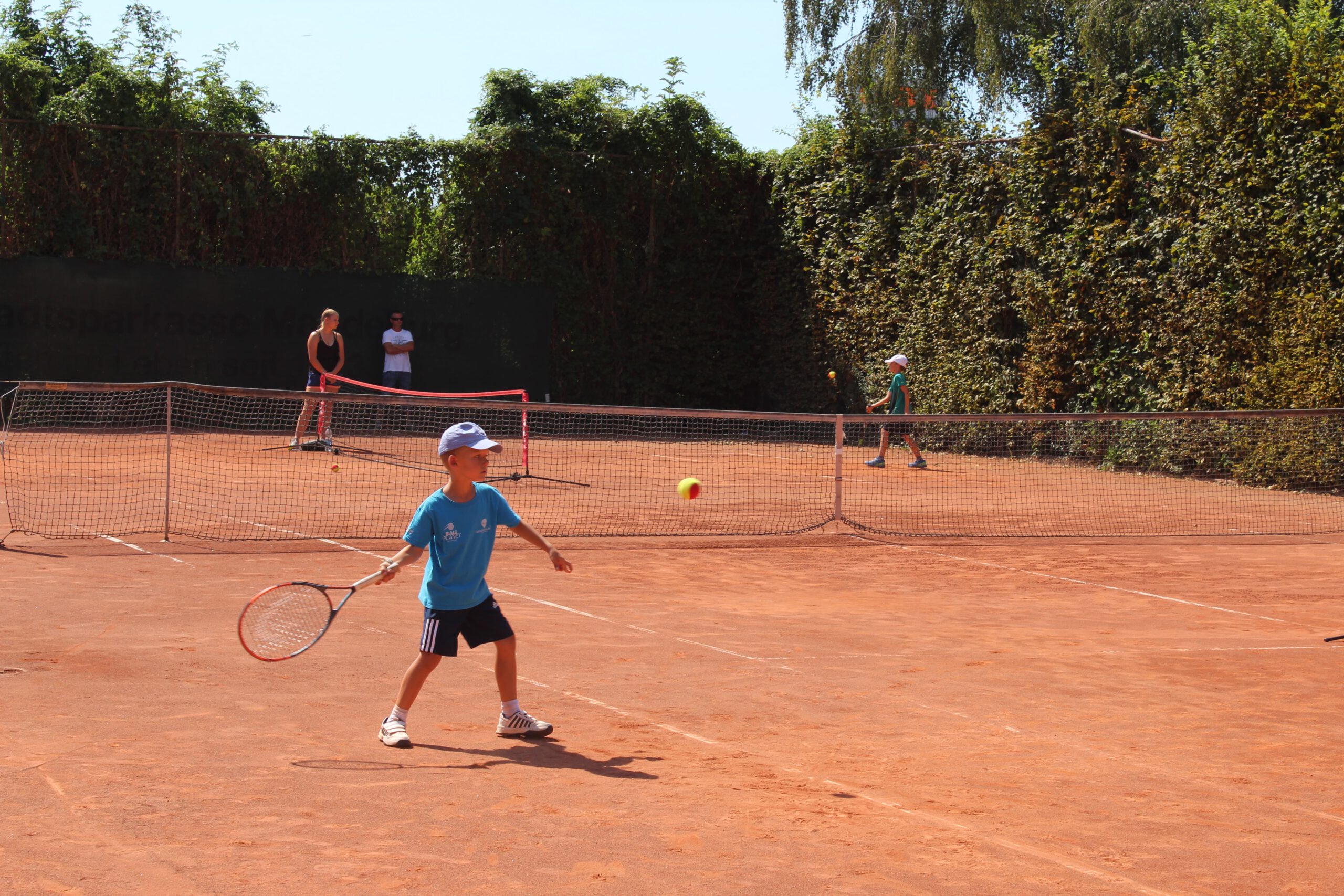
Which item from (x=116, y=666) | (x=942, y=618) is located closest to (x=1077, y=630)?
(x=942, y=618)

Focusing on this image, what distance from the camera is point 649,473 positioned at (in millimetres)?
17344

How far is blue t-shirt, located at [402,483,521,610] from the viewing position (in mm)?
5883

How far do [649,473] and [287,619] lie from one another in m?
11.3

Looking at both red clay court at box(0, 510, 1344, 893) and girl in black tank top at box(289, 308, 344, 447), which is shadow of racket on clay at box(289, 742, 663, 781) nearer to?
red clay court at box(0, 510, 1344, 893)

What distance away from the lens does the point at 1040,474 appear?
18078mm

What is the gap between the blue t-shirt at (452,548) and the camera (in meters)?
5.88

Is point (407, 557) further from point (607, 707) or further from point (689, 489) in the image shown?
point (689, 489)

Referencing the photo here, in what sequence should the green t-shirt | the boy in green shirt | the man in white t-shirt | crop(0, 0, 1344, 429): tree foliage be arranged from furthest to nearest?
the man in white t-shirt < the green t-shirt < the boy in green shirt < crop(0, 0, 1344, 429): tree foliage

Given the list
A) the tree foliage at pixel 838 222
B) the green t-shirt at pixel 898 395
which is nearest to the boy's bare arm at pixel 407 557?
the tree foliage at pixel 838 222

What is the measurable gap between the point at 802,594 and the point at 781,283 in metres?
16.6

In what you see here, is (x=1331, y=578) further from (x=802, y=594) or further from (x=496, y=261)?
(x=496, y=261)

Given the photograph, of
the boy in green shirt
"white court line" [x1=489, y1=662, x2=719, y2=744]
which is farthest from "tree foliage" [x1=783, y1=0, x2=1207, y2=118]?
"white court line" [x1=489, y1=662, x2=719, y2=744]

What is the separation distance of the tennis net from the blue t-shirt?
5824 mm

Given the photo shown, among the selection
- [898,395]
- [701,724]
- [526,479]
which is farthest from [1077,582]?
[898,395]
